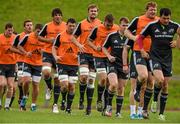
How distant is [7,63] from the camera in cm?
2527

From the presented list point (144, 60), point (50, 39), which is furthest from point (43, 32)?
point (144, 60)

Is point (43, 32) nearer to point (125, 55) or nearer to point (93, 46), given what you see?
point (93, 46)

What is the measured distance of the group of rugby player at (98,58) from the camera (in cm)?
2014

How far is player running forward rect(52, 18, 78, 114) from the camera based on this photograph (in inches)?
902

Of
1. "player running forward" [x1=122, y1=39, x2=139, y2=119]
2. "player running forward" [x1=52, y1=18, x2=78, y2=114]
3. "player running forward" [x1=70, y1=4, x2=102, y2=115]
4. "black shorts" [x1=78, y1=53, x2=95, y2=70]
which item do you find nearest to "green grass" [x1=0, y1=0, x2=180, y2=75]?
"player running forward" [x1=70, y1=4, x2=102, y2=115]

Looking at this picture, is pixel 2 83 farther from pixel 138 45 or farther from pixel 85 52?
pixel 138 45

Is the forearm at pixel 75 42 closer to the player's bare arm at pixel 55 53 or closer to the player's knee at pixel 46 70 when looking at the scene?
the player's bare arm at pixel 55 53

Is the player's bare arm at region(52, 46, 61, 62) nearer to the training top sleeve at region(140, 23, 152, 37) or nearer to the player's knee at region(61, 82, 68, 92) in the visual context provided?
the player's knee at region(61, 82, 68, 92)

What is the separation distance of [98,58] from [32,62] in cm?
313

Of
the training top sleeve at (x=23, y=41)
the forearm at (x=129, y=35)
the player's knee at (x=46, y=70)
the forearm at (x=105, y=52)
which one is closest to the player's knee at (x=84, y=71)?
the forearm at (x=105, y=52)

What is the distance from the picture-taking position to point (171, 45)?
19828mm

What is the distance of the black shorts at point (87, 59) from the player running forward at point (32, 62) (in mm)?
1893

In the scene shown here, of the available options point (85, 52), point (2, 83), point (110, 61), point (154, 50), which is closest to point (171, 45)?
point (154, 50)

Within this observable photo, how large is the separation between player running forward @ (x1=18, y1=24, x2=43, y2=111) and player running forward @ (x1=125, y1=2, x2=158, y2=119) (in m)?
4.51
